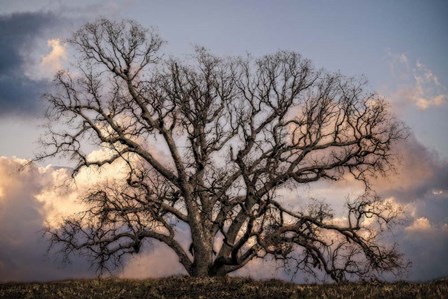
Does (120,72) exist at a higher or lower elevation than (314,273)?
higher

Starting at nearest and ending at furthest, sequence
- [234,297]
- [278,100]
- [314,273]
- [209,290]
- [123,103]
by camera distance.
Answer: [234,297] < [209,290] < [314,273] < [123,103] < [278,100]

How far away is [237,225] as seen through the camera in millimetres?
25797

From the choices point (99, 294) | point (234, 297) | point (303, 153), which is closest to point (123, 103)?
point (303, 153)

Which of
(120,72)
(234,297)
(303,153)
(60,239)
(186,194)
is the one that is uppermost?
(120,72)

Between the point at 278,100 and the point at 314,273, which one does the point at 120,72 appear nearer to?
the point at 278,100

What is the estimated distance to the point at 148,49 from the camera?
27172mm

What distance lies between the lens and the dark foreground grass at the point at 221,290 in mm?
13312

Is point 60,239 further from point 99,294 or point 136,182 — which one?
point 99,294

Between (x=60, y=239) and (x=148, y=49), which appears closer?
(x=60, y=239)

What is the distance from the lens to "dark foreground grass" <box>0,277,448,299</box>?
13.3 meters

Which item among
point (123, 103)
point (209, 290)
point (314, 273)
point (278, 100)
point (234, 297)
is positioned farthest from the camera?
point (278, 100)

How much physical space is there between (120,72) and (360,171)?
48.5ft

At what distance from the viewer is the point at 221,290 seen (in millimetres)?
→ 15898

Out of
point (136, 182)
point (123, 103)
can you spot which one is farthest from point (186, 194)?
point (123, 103)
